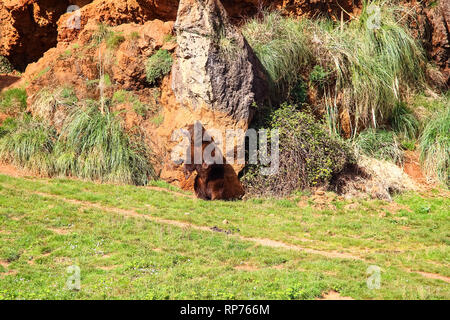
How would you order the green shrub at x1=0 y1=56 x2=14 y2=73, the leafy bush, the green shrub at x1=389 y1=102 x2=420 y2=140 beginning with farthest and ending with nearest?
the green shrub at x1=0 y1=56 x2=14 y2=73 → the green shrub at x1=389 y1=102 x2=420 y2=140 → the leafy bush

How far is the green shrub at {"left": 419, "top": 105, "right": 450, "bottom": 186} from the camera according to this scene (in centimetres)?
1165

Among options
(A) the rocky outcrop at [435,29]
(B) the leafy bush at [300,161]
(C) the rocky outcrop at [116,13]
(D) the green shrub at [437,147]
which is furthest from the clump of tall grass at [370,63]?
(C) the rocky outcrop at [116,13]

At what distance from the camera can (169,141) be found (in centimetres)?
1167

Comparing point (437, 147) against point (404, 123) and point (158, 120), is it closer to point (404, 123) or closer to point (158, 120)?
point (404, 123)

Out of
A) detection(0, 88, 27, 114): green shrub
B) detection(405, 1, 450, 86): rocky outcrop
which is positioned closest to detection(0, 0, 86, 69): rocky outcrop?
detection(0, 88, 27, 114): green shrub

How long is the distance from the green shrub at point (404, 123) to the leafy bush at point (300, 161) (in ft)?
7.99

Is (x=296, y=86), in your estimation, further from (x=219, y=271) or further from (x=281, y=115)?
(x=219, y=271)

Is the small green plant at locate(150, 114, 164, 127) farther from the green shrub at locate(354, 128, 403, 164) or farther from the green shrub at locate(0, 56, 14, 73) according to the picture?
the green shrub at locate(0, 56, 14, 73)

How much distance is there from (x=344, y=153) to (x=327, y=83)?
2326 millimetres

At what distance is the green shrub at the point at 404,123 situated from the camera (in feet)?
42.4

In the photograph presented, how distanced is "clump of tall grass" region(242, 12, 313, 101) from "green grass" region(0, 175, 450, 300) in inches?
129

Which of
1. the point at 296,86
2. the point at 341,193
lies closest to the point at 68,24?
the point at 296,86

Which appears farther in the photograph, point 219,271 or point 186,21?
point 186,21

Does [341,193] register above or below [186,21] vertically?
below
